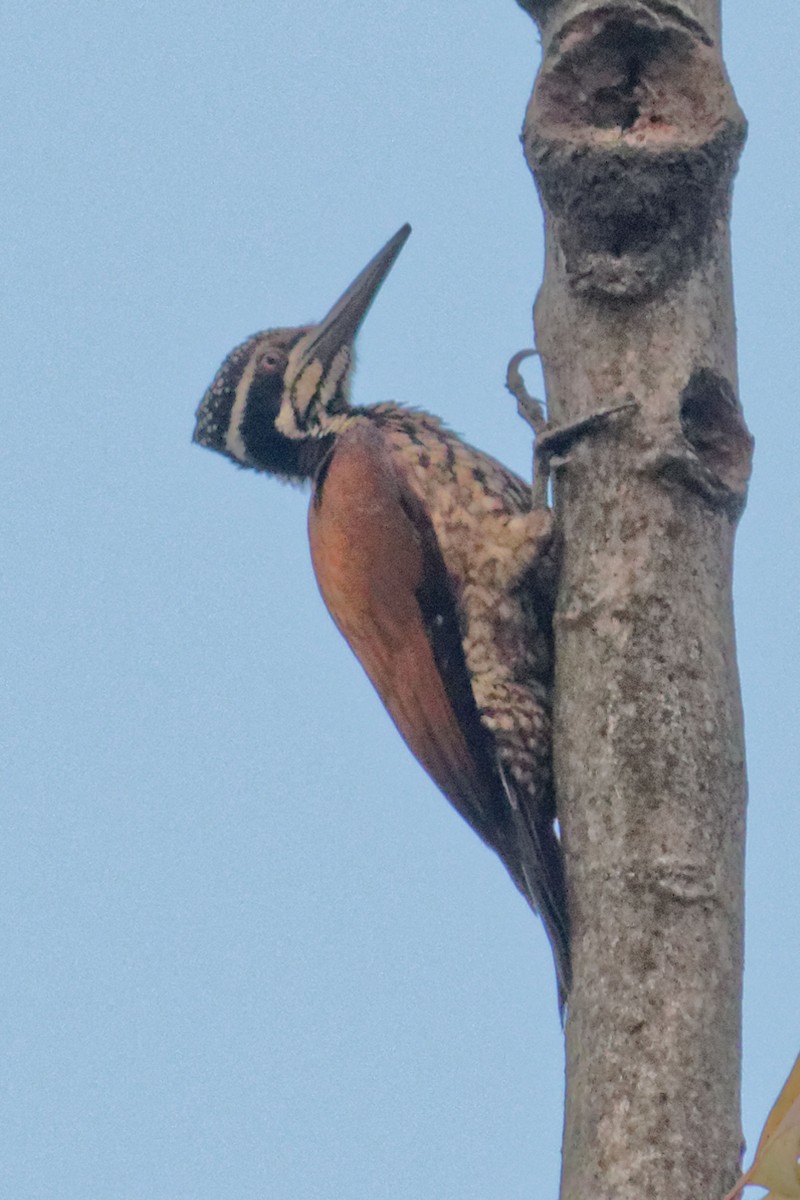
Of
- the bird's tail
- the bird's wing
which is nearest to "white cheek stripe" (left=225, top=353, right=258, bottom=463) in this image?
the bird's wing

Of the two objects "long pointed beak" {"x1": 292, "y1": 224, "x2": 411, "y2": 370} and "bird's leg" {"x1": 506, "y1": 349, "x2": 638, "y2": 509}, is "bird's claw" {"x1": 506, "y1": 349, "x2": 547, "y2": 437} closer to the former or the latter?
"bird's leg" {"x1": 506, "y1": 349, "x2": 638, "y2": 509}

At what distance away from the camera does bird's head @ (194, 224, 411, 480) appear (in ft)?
19.0

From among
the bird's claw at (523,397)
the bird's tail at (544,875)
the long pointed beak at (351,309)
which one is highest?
the long pointed beak at (351,309)

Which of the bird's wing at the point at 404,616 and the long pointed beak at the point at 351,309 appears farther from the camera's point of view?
the long pointed beak at the point at 351,309

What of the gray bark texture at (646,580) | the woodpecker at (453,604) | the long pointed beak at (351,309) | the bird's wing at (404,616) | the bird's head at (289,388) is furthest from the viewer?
the long pointed beak at (351,309)

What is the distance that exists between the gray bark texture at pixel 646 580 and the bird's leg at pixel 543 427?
0.03 meters

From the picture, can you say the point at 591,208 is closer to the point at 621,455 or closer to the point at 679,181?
the point at 679,181

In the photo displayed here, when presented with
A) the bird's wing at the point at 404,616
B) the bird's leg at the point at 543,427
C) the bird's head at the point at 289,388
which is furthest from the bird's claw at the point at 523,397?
the bird's head at the point at 289,388

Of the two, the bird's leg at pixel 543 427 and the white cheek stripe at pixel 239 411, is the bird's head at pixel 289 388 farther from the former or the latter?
the bird's leg at pixel 543 427

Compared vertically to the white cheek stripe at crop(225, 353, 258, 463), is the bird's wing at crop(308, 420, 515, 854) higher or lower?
lower

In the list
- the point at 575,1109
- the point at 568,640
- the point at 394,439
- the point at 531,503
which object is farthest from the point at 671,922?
the point at 394,439

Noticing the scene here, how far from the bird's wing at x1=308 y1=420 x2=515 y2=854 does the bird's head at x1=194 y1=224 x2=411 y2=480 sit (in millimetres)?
633

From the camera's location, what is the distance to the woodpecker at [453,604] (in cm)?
445

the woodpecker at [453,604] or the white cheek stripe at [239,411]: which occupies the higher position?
the white cheek stripe at [239,411]
